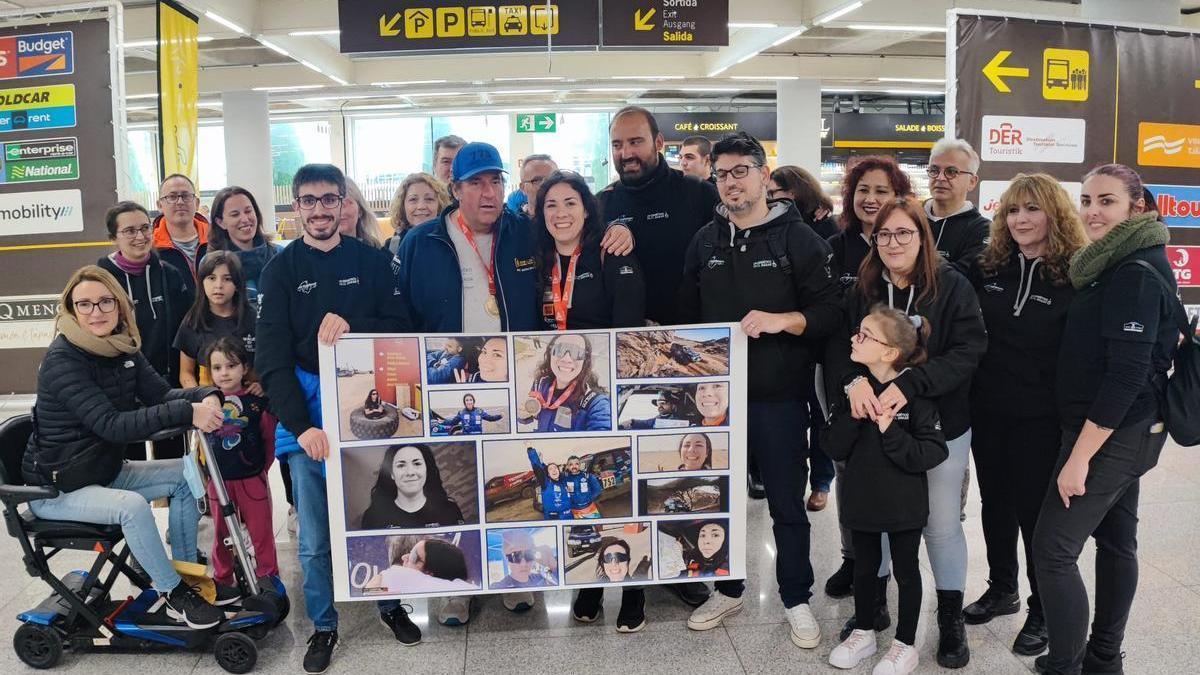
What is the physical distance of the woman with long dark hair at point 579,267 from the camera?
2666 mm

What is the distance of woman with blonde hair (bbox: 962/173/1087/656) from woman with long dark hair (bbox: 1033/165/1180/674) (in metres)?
0.10

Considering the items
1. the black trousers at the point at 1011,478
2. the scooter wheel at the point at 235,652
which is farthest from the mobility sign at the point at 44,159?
the black trousers at the point at 1011,478

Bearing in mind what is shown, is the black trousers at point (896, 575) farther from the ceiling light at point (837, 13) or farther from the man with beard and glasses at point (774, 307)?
the ceiling light at point (837, 13)

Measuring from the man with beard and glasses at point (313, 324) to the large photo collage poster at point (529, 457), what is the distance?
0.10 m

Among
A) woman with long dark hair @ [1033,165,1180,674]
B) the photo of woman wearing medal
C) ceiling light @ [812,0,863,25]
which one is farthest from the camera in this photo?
ceiling light @ [812,0,863,25]

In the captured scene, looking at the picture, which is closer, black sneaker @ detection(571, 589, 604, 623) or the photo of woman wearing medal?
the photo of woman wearing medal

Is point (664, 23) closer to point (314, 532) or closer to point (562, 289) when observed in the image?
point (562, 289)

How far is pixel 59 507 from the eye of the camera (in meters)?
2.60

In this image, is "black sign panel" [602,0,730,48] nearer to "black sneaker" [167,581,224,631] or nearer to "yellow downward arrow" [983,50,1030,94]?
"yellow downward arrow" [983,50,1030,94]

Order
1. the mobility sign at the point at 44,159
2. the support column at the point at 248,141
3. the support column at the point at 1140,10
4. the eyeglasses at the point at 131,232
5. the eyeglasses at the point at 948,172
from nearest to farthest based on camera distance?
1. the eyeglasses at the point at 948,172
2. the eyeglasses at the point at 131,232
3. the mobility sign at the point at 44,159
4. the support column at the point at 1140,10
5. the support column at the point at 248,141

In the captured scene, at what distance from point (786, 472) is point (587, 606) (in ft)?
3.04

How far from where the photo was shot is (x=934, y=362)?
92.2 inches

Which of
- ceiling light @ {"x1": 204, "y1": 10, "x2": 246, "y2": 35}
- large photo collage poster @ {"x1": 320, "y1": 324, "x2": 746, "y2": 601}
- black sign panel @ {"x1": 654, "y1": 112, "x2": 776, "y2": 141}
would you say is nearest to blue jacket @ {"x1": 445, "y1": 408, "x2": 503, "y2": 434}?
large photo collage poster @ {"x1": 320, "y1": 324, "x2": 746, "y2": 601}

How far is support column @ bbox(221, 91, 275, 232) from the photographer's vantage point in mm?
12445
